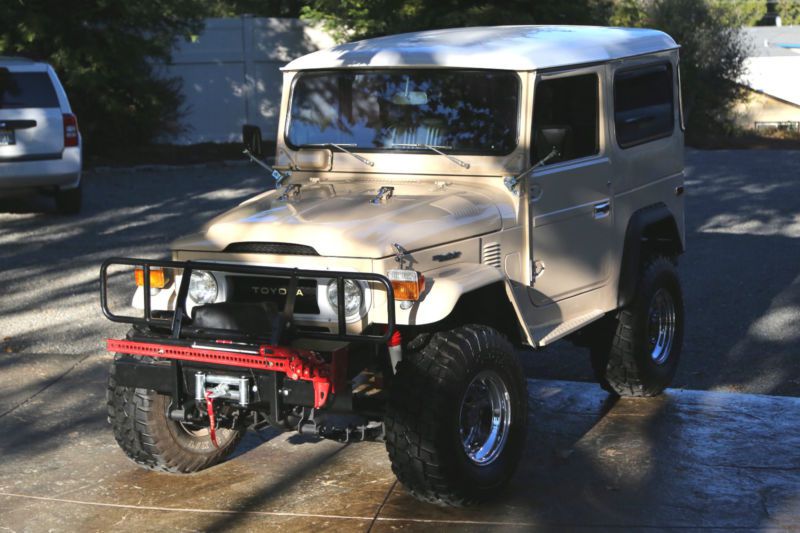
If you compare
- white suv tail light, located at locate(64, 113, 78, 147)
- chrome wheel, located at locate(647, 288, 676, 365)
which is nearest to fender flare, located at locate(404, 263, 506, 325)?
chrome wheel, located at locate(647, 288, 676, 365)

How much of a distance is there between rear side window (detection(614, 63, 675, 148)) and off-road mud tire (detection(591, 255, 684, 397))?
782 millimetres

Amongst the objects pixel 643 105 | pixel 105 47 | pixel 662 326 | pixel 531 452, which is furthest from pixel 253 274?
pixel 105 47

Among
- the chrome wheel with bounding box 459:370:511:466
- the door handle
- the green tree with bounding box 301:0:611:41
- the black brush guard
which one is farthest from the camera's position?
the green tree with bounding box 301:0:611:41

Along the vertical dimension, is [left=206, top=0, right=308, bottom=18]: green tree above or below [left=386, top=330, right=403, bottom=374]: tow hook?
above

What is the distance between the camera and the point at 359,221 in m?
5.42

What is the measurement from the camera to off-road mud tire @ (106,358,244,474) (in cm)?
570

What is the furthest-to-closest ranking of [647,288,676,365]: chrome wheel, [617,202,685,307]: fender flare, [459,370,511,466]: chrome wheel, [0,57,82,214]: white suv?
[0,57,82,214]: white suv < [647,288,676,365]: chrome wheel < [617,202,685,307]: fender flare < [459,370,511,466]: chrome wheel

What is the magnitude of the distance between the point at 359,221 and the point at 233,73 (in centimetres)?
2015

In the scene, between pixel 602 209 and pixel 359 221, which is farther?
pixel 602 209

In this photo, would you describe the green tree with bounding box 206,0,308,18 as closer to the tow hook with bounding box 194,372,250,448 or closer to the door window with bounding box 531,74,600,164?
the door window with bounding box 531,74,600,164

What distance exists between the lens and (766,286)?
10531 millimetres

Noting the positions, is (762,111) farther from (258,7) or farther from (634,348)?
(634,348)

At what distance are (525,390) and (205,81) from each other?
20.0 m

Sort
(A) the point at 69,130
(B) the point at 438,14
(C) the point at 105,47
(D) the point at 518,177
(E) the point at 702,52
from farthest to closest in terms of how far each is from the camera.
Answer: (E) the point at 702,52
(B) the point at 438,14
(C) the point at 105,47
(A) the point at 69,130
(D) the point at 518,177
